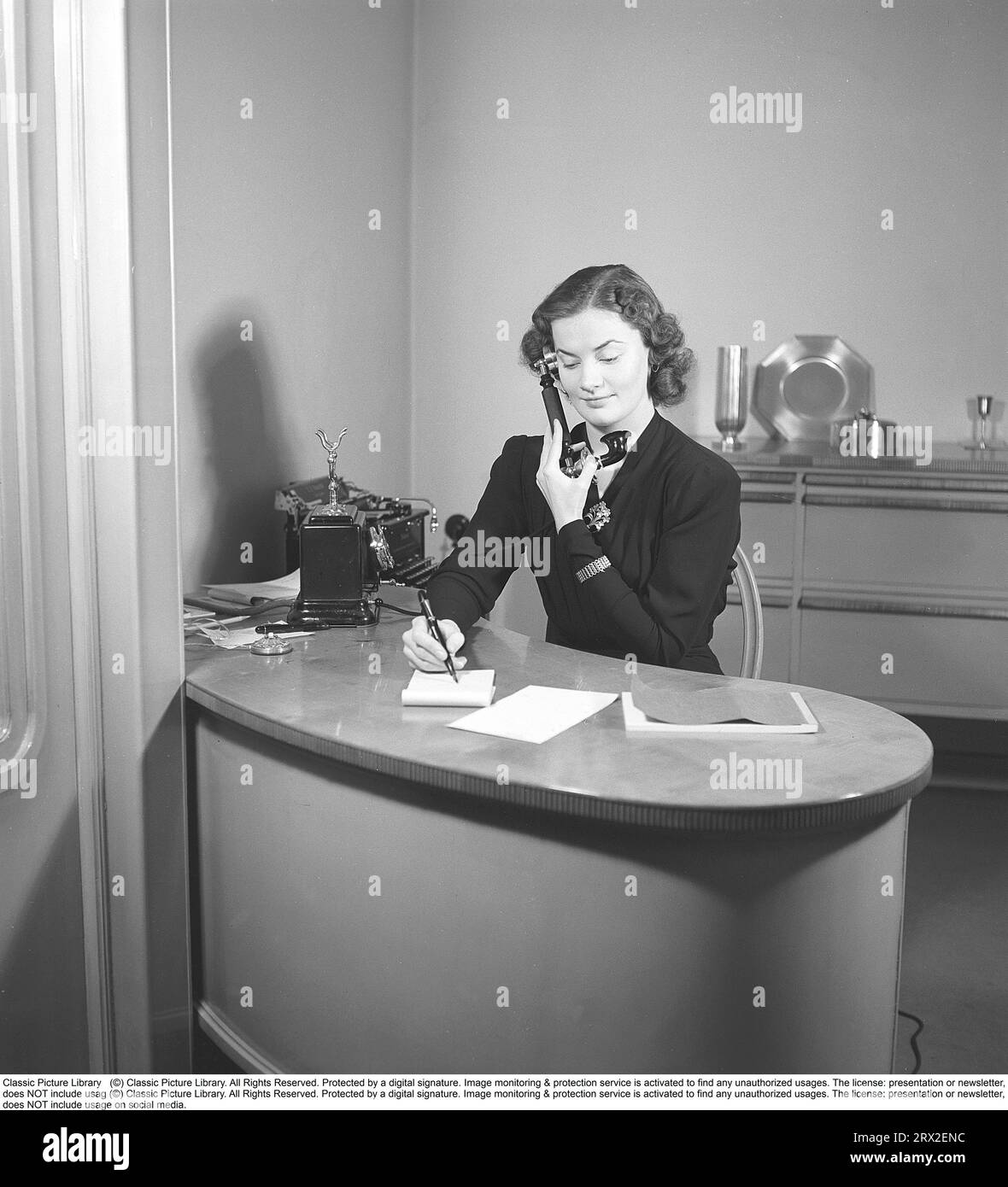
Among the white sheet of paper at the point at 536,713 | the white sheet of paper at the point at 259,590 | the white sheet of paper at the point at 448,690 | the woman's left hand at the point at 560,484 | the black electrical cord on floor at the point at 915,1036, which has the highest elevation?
the woman's left hand at the point at 560,484

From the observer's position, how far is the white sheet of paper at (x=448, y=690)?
1.81m

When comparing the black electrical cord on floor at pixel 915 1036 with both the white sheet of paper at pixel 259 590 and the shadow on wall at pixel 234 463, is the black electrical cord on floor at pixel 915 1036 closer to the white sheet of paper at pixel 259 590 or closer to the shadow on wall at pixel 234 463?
the white sheet of paper at pixel 259 590

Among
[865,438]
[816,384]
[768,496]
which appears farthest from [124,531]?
[816,384]

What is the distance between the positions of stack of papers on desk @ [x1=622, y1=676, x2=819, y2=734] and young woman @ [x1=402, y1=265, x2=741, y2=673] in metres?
0.39

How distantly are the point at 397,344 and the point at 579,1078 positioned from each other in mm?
3371

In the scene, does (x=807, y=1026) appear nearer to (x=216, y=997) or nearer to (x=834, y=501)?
(x=216, y=997)

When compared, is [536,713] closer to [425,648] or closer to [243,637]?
[425,648]

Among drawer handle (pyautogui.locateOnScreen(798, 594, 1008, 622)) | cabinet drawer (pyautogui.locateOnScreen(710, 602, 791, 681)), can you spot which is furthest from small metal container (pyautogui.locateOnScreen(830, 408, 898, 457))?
cabinet drawer (pyautogui.locateOnScreen(710, 602, 791, 681))

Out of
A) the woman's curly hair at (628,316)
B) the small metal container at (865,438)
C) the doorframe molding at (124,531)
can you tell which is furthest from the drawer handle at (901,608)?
the doorframe molding at (124,531)

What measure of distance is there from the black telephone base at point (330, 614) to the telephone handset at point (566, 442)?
1.66 feet

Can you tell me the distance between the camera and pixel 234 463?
2.89 m

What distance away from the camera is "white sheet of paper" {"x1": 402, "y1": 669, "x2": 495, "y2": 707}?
181 cm

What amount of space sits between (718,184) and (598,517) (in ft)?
8.27

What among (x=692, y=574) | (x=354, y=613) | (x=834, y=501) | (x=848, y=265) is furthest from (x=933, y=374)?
(x=354, y=613)
